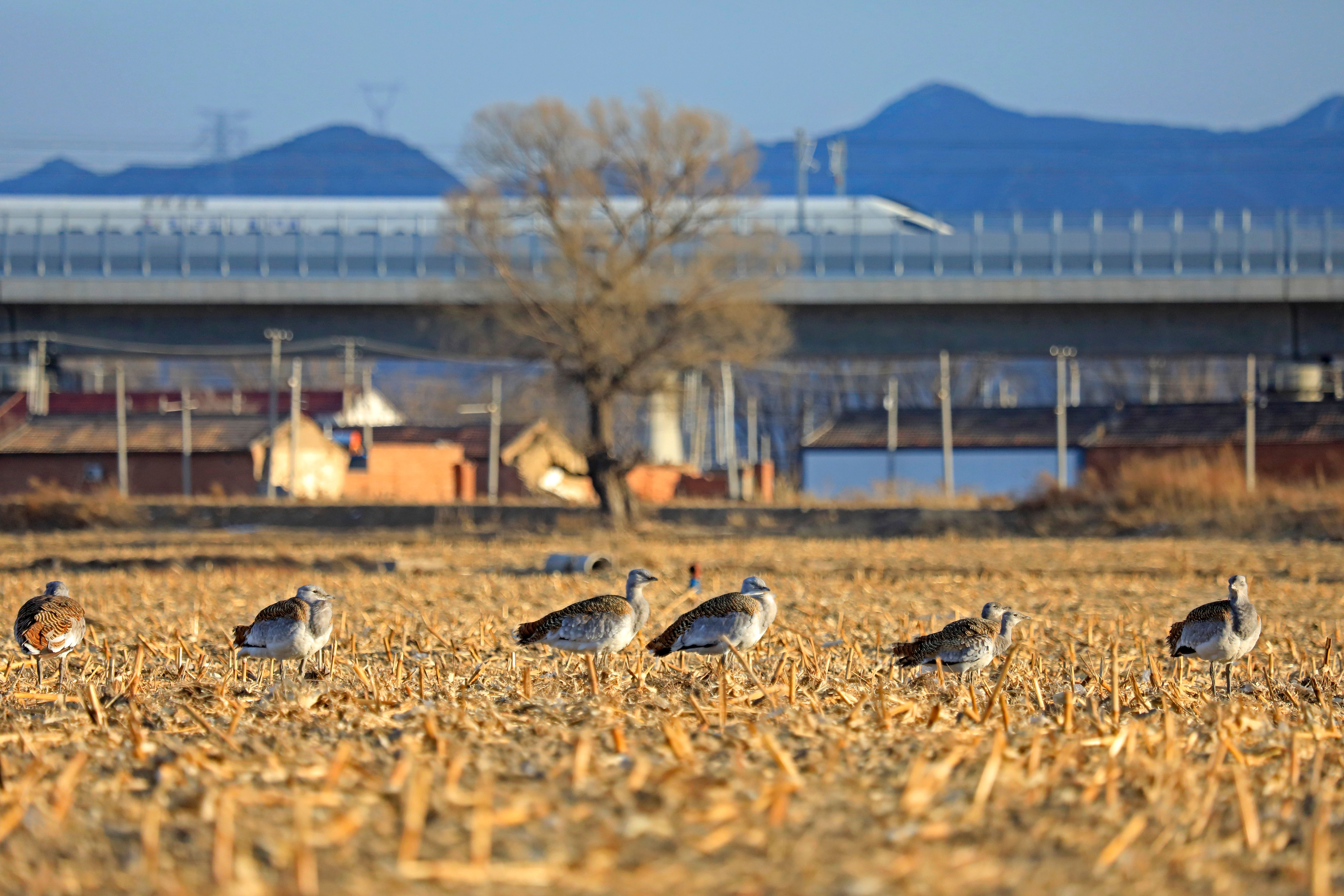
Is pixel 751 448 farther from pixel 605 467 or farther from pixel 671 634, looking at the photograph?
pixel 671 634

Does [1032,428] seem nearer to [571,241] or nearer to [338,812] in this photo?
[571,241]

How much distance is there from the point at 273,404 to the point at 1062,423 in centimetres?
2882

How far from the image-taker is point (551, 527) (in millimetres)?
34875

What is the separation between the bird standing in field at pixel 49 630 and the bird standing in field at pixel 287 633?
104cm

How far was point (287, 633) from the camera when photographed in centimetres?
895

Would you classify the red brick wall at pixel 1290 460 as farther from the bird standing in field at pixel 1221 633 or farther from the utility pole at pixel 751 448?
the bird standing in field at pixel 1221 633

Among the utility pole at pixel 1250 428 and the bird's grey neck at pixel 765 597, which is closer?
the bird's grey neck at pixel 765 597

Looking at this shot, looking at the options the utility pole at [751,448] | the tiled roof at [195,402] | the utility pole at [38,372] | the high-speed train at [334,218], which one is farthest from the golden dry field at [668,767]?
the tiled roof at [195,402]

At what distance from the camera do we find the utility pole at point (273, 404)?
43.7 m

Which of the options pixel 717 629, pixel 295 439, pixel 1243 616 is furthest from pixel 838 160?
pixel 717 629

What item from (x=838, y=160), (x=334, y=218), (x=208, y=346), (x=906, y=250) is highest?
(x=838, y=160)

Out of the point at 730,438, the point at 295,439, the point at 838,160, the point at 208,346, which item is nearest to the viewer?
the point at 208,346

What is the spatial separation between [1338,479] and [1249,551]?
28664mm

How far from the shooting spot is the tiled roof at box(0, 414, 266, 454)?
5912 cm
